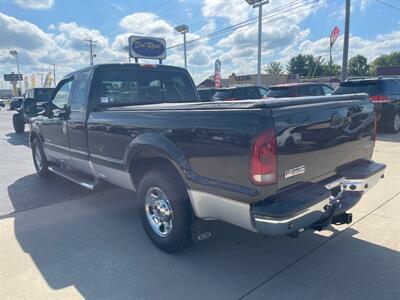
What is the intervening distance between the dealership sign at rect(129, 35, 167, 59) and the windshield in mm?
13820

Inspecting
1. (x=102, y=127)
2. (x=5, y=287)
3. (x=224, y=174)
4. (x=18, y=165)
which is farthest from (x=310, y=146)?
(x=18, y=165)

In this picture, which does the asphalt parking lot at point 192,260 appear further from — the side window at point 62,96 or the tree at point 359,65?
the tree at point 359,65

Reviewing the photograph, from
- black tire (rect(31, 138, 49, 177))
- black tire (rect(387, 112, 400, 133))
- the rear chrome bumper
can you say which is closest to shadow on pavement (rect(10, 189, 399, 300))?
the rear chrome bumper

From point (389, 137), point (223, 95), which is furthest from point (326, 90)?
point (223, 95)

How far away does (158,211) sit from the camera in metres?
3.64

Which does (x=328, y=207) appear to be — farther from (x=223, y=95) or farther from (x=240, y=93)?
(x=240, y=93)

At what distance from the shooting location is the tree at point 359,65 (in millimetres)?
92250

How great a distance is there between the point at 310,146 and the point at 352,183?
703mm

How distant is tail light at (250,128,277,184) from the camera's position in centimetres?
250

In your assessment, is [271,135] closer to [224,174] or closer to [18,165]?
[224,174]

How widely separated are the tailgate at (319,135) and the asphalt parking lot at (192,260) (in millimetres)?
872

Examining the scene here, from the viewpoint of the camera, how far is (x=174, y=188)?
3.30 m

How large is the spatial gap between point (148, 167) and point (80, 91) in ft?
5.97

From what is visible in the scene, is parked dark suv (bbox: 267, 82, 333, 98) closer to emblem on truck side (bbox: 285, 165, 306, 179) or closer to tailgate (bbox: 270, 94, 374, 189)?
tailgate (bbox: 270, 94, 374, 189)
